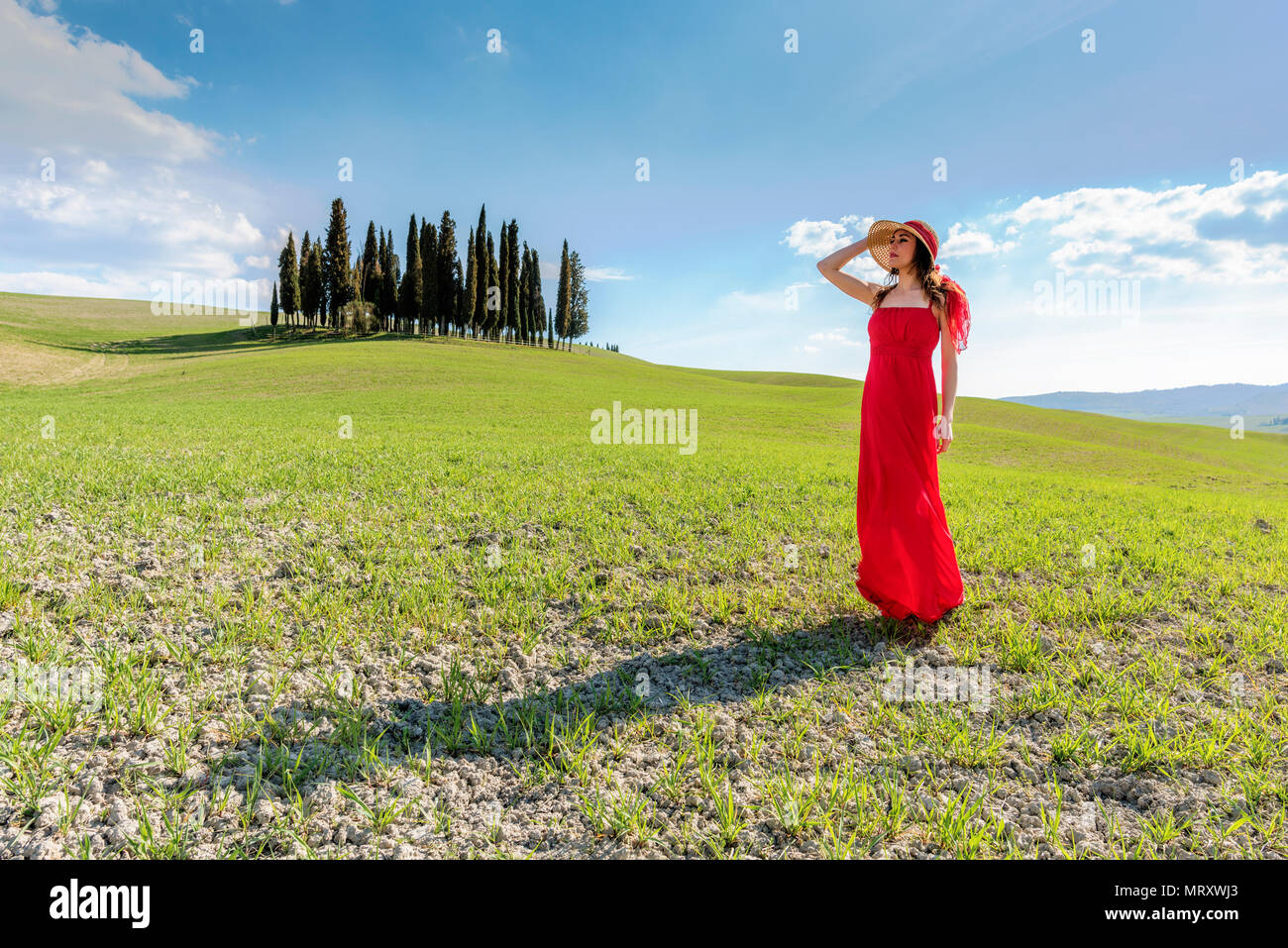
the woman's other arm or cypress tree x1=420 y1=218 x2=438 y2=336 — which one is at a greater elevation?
cypress tree x1=420 y1=218 x2=438 y2=336

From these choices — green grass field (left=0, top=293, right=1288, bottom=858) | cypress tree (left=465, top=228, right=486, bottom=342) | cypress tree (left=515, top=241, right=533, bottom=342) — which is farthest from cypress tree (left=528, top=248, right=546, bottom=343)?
green grass field (left=0, top=293, right=1288, bottom=858)

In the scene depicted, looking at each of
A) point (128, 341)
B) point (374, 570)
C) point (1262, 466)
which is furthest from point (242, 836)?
point (128, 341)

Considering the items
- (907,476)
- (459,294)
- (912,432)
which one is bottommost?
(907,476)

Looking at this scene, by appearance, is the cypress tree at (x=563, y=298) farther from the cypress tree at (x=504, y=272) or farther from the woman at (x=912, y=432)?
the woman at (x=912, y=432)

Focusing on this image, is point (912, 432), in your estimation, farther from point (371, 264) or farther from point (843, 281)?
point (371, 264)

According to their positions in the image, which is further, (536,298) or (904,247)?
(536,298)

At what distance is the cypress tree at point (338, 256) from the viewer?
6769 cm

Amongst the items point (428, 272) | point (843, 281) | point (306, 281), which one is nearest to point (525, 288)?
point (428, 272)

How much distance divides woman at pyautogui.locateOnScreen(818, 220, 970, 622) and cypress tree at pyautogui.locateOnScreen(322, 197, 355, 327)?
75748 mm

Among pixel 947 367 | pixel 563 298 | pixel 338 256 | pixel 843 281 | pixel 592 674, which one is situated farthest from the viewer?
pixel 563 298

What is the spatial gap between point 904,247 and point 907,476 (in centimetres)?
191

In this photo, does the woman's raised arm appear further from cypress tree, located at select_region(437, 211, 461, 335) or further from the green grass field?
cypress tree, located at select_region(437, 211, 461, 335)

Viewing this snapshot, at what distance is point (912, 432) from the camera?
4977mm

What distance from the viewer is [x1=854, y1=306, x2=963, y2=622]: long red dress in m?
4.93
